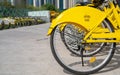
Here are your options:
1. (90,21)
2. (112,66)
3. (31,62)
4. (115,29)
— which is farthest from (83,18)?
(31,62)

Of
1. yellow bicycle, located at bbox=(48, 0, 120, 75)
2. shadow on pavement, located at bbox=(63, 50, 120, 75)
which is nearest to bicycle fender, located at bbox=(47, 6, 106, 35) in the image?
yellow bicycle, located at bbox=(48, 0, 120, 75)

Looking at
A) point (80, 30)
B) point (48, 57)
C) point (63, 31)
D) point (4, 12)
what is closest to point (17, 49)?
point (48, 57)

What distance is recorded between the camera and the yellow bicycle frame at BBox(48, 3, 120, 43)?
17.3 ft

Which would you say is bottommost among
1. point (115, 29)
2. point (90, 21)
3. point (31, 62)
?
point (31, 62)

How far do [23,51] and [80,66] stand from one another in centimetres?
251

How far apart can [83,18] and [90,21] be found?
0.11 m

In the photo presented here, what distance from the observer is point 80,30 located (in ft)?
18.0

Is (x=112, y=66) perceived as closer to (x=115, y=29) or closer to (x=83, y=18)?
(x=115, y=29)

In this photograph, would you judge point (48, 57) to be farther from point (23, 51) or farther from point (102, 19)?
point (102, 19)

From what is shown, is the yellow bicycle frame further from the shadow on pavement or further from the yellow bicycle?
the shadow on pavement

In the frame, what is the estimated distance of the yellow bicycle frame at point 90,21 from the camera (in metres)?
5.27

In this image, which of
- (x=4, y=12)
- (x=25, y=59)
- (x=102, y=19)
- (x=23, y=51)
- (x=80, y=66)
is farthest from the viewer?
(x=4, y=12)

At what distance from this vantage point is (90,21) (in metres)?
5.29

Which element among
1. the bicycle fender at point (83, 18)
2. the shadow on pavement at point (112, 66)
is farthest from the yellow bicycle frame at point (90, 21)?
the shadow on pavement at point (112, 66)
